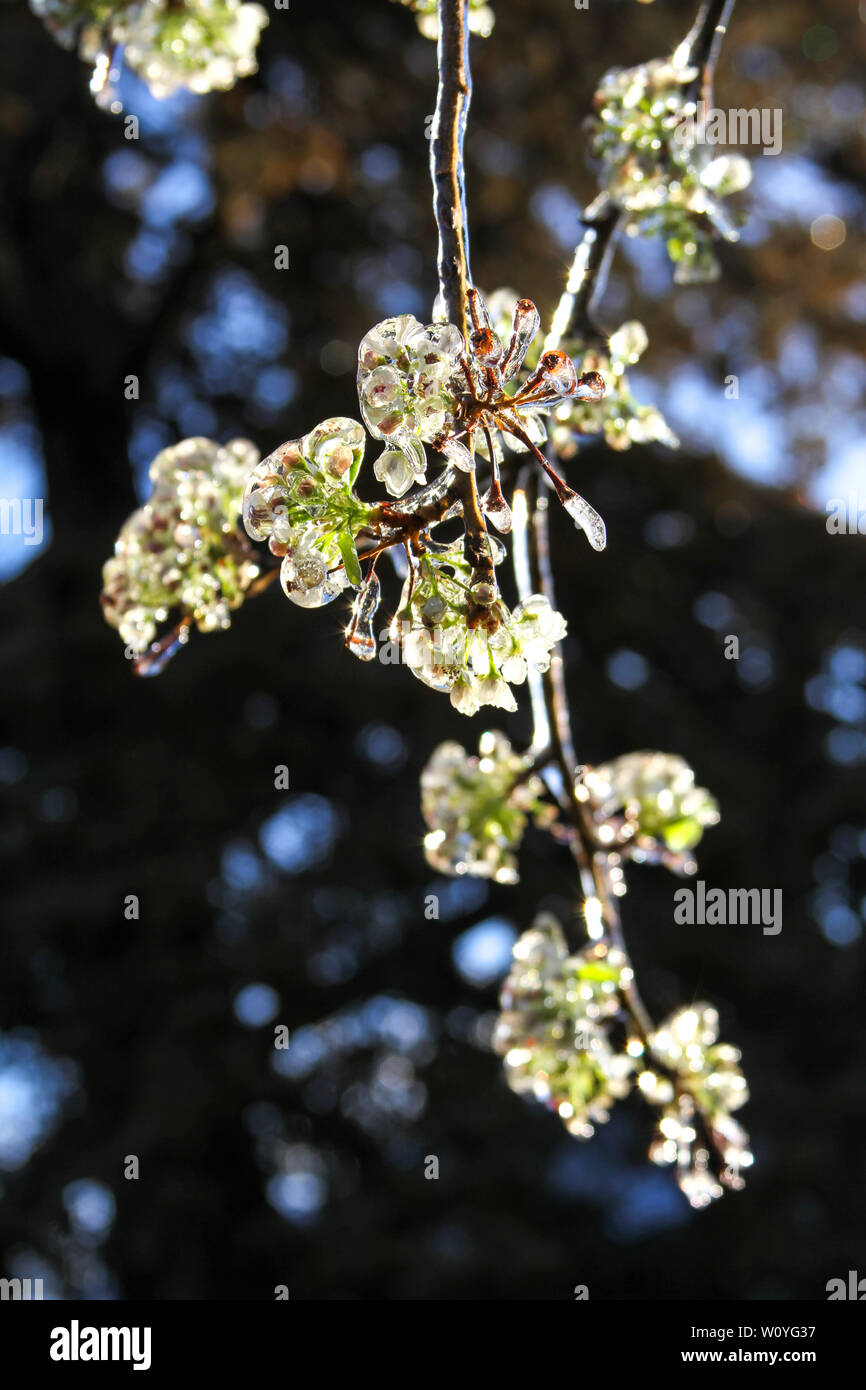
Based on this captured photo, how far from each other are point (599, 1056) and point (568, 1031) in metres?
0.02

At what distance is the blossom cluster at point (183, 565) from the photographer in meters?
0.58

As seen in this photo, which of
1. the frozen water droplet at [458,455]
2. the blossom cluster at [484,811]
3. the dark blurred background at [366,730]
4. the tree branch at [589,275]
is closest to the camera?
the frozen water droplet at [458,455]

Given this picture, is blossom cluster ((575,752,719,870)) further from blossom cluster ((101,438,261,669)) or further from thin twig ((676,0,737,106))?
thin twig ((676,0,737,106))

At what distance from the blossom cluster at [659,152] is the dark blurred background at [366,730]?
1633 millimetres

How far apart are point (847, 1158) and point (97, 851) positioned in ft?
5.52

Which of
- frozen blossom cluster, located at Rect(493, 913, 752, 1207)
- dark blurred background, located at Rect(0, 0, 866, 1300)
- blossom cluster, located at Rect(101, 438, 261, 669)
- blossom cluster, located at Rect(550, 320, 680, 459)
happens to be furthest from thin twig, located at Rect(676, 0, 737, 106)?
dark blurred background, located at Rect(0, 0, 866, 1300)

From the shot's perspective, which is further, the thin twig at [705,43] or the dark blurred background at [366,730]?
the dark blurred background at [366,730]

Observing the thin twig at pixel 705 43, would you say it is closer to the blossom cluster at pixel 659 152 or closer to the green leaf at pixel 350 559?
the blossom cluster at pixel 659 152

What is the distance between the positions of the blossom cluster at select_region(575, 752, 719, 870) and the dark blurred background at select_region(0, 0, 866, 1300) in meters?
1.53

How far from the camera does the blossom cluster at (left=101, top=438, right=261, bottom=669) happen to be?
1.89 ft

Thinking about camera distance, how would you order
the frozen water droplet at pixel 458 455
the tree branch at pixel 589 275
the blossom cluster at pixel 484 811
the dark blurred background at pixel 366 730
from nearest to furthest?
the frozen water droplet at pixel 458 455, the tree branch at pixel 589 275, the blossom cluster at pixel 484 811, the dark blurred background at pixel 366 730

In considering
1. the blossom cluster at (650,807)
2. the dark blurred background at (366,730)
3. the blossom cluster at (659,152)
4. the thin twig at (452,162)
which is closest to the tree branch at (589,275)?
the blossom cluster at (659,152)

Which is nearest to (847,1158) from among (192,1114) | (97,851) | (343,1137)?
(343,1137)

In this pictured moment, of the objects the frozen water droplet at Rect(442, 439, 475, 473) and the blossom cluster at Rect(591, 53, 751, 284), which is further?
the blossom cluster at Rect(591, 53, 751, 284)
